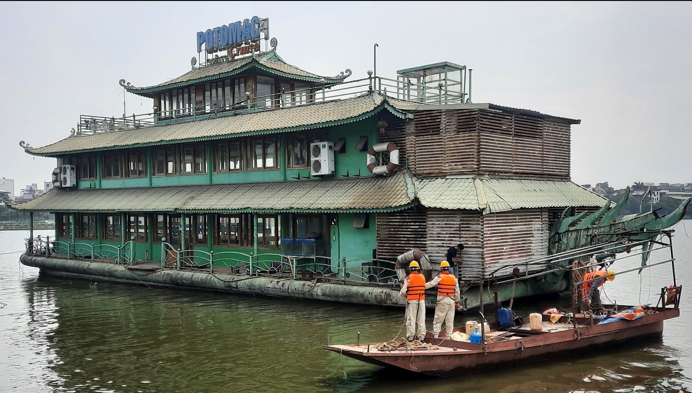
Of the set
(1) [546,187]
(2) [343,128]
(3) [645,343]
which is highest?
(2) [343,128]

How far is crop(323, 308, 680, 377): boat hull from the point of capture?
45.0ft

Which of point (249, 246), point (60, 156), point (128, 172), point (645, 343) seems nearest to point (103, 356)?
point (249, 246)

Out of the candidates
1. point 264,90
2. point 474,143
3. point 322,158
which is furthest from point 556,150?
point 264,90

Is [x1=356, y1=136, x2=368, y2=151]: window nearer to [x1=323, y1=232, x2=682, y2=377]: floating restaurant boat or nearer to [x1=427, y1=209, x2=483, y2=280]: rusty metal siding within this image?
[x1=427, y1=209, x2=483, y2=280]: rusty metal siding

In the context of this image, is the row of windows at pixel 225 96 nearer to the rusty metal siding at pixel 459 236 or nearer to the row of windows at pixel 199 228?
the row of windows at pixel 199 228

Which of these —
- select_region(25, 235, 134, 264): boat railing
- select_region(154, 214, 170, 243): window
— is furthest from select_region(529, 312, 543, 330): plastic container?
select_region(25, 235, 134, 264): boat railing

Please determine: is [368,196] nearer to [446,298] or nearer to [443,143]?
[443,143]

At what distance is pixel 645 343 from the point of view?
1803 centimetres

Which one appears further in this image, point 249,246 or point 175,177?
point 175,177

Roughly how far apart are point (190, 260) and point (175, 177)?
15.9 ft

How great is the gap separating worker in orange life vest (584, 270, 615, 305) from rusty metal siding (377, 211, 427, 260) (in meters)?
6.01

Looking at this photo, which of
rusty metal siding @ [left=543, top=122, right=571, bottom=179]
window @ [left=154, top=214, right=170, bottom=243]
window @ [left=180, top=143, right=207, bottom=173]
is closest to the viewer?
rusty metal siding @ [left=543, top=122, right=571, bottom=179]

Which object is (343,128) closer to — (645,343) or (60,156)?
(645,343)

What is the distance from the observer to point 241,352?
17578mm
